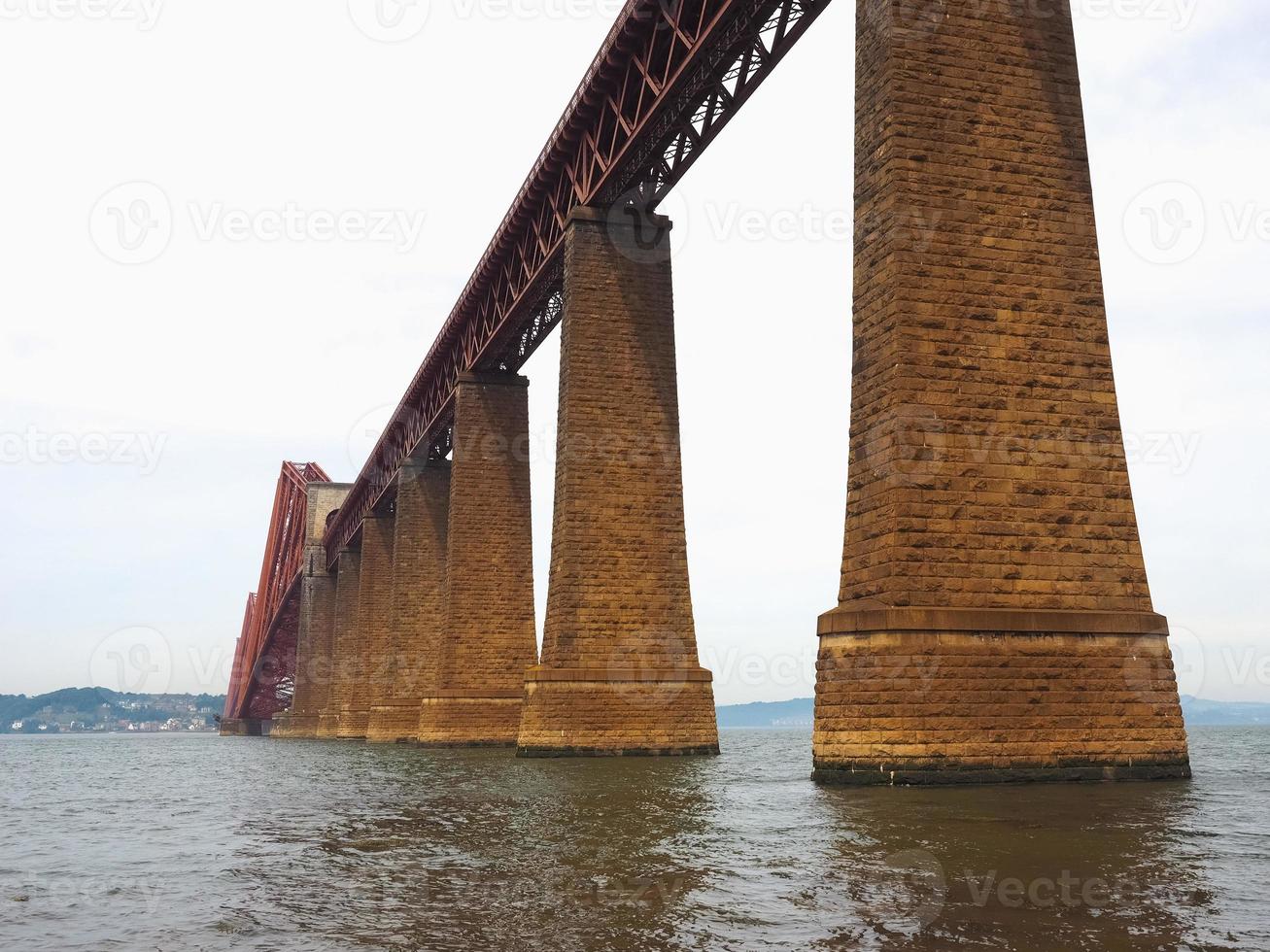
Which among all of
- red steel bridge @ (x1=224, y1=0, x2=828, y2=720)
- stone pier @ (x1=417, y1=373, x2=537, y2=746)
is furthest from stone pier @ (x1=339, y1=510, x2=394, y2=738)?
stone pier @ (x1=417, y1=373, x2=537, y2=746)

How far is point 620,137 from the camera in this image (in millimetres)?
28359

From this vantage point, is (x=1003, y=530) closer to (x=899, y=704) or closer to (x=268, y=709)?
(x=899, y=704)

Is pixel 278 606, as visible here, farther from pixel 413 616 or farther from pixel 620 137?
pixel 620 137

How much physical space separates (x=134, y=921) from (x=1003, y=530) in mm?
10018

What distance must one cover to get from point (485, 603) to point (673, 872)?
29.8 meters

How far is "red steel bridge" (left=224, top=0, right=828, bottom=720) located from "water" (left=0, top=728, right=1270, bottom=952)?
13.5 m

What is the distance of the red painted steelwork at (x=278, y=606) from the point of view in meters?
97.5

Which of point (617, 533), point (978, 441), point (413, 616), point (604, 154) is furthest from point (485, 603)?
point (978, 441)

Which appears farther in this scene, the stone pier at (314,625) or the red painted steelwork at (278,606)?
the red painted steelwork at (278,606)

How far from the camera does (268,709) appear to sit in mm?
117125

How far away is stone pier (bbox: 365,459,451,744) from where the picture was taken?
46719 mm

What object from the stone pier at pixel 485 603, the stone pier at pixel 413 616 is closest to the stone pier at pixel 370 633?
the stone pier at pixel 413 616

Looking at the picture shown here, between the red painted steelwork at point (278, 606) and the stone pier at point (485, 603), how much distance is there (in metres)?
50.8

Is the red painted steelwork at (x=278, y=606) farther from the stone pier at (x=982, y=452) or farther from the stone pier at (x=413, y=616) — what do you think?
the stone pier at (x=982, y=452)
